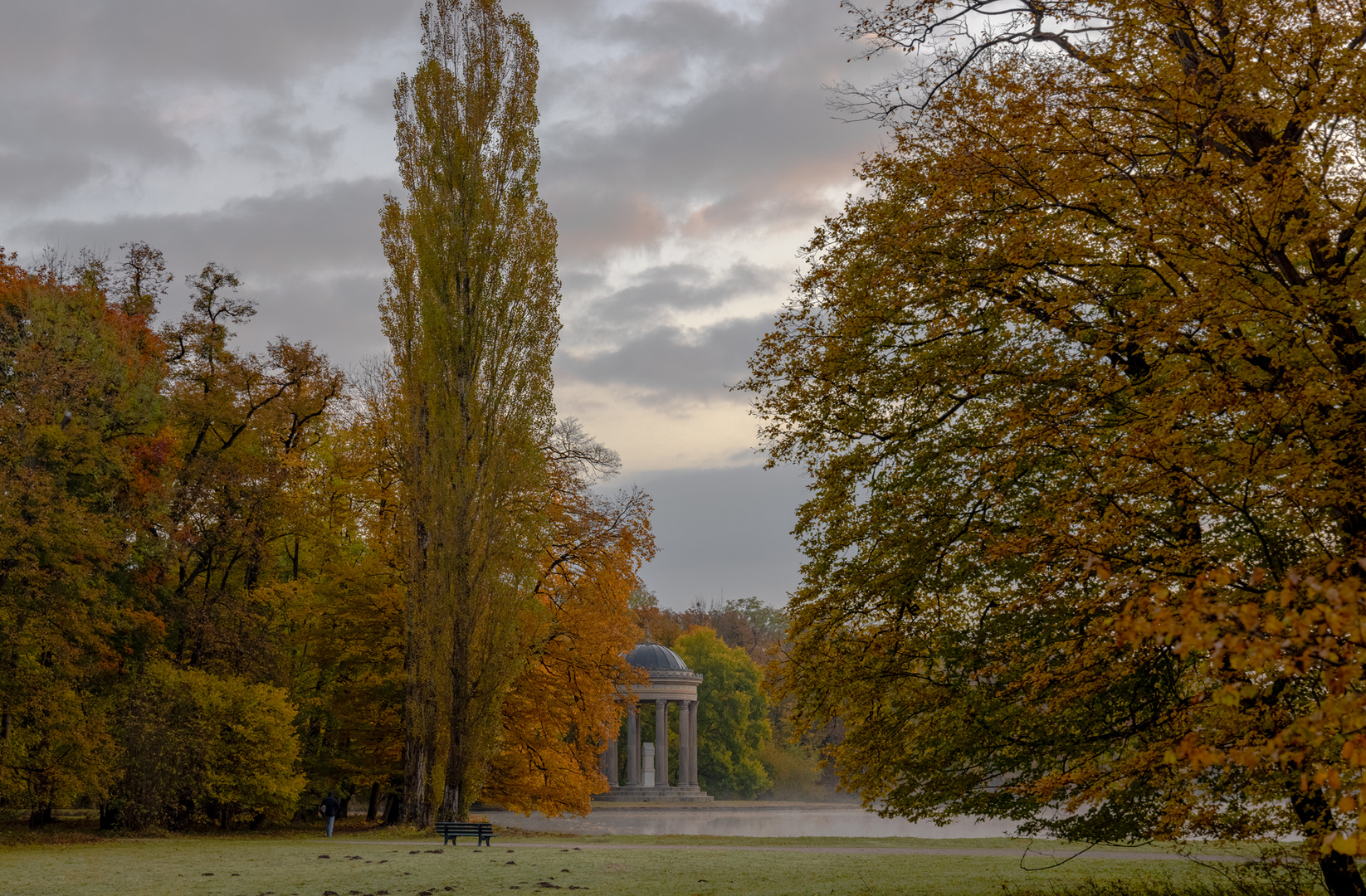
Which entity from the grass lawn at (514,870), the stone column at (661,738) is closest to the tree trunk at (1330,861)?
the grass lawn at (514,870)

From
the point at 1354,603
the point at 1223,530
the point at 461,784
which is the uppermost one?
the point at 1223,530

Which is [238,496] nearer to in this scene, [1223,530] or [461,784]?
[461,784]

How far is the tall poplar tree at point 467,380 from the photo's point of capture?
2247 cm

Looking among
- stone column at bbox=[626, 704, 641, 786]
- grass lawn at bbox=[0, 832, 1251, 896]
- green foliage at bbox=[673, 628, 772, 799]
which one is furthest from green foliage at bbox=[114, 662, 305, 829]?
green foliage at bbox=[673, 628, 772, 799]

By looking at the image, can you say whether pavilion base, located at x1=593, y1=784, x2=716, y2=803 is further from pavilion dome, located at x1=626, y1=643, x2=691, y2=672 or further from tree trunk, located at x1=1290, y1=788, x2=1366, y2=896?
tree trunk, located at x1=1290, y1=788, x2=1366, y2=896

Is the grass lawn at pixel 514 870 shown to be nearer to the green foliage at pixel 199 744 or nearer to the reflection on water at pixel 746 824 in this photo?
the green foliage at pixel 199 744

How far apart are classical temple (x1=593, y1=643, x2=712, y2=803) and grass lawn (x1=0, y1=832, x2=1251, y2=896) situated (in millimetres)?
29573

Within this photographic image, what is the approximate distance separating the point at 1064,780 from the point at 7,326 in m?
26.3

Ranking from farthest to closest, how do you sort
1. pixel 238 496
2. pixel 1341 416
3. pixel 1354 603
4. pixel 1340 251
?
1. pixel 238 496
2. pixel 1340 251
3. pixel 1341 416
4. pixel 1354 603

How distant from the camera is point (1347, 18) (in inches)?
346

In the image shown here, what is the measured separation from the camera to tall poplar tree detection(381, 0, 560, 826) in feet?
73.7

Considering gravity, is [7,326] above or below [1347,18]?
above

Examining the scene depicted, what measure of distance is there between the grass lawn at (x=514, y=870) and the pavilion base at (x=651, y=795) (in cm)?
2979

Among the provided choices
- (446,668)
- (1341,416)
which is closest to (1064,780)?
(1341,416)
